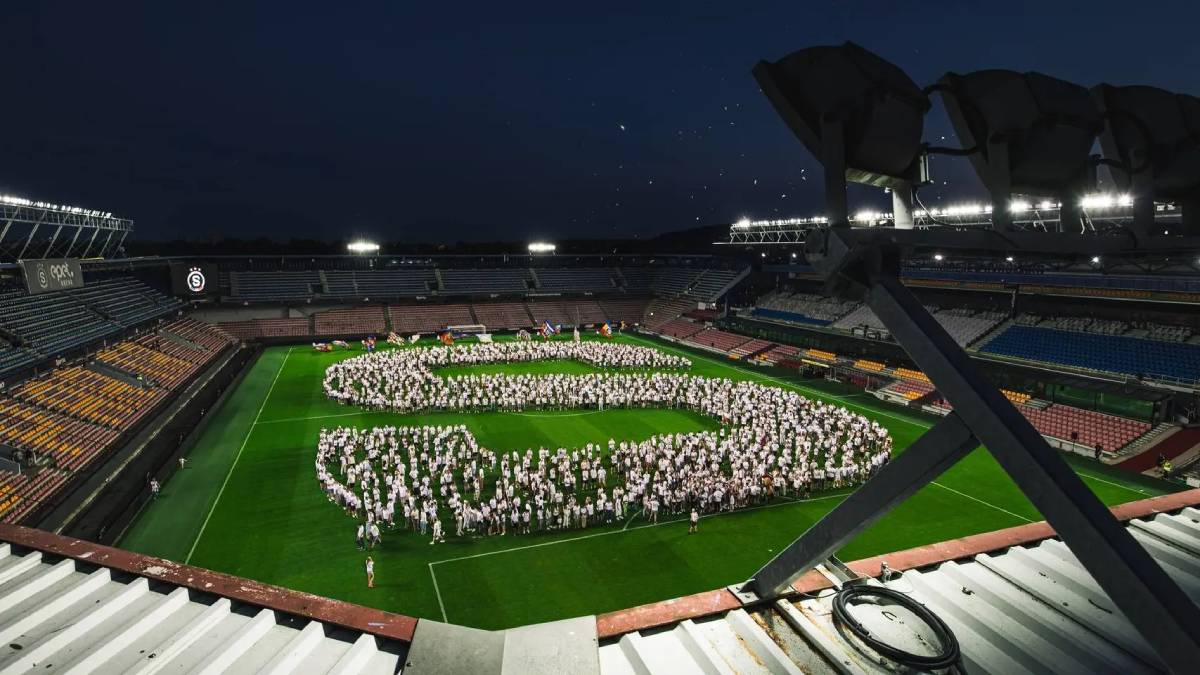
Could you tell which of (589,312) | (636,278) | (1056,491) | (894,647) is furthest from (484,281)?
(1056,491)

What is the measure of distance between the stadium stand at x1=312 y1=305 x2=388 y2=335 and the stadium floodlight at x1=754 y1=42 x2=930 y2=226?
6045cm

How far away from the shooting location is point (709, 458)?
22.2 meters

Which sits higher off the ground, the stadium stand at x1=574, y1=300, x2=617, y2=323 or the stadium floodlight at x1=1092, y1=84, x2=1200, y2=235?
the stadium floodlight at x1=1092, y1=84, x2=1200, y2=235

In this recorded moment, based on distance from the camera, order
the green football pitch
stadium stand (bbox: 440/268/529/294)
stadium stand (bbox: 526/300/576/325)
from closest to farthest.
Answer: the green football pitch → stadium stand (bbox: 526/300/576/325) → stadium stand (bbox: 440/268/529/294)

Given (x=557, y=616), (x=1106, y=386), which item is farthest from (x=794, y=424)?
(x=557, y=616)

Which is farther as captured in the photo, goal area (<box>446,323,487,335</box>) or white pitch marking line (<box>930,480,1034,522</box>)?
goal area (<box>446,323,487,335</box>)

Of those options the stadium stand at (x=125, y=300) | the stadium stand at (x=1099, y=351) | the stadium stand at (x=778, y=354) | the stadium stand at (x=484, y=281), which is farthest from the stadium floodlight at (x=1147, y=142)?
the stadium stand at (x=484, y=281)

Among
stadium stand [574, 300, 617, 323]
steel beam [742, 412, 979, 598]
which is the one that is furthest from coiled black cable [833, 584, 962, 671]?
stadium stand [574, 300, 617, 323]

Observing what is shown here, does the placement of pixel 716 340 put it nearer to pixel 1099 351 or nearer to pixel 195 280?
pixel 1099 351

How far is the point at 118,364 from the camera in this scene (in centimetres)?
3198

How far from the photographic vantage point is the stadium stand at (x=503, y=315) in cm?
6494

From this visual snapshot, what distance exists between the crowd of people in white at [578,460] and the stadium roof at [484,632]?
1165cm

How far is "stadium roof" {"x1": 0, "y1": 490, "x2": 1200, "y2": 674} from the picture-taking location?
14.7ft

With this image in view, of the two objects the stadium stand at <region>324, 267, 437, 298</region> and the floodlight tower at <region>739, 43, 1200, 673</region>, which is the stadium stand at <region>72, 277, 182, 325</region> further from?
the floodlight tower at <region>739, 43, 1200, 673</region>
